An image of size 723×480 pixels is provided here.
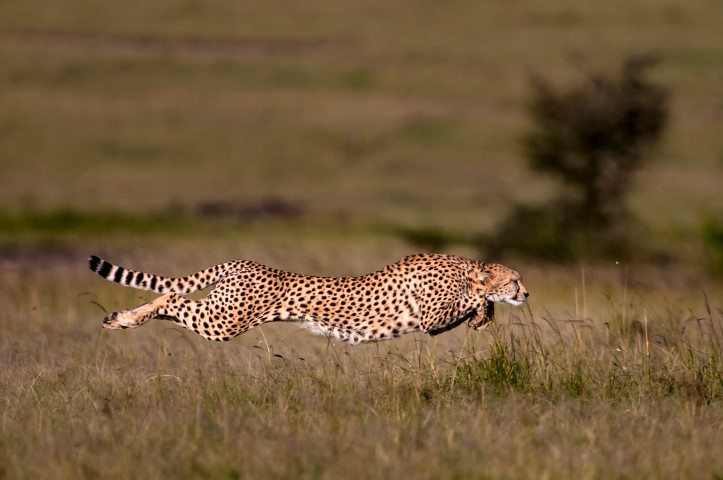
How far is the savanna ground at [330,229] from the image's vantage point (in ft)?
20.0

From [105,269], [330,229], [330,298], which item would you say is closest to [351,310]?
[330,298]

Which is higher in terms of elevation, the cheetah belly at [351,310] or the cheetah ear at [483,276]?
the cheetah ear at [483,276]

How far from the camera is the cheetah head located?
9203mm

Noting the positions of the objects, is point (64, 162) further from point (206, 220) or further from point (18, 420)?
point (18, 420)

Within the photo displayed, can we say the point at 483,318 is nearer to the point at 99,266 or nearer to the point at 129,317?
the point at 129,317

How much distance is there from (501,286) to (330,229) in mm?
18172

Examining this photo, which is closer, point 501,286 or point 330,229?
point 501,286

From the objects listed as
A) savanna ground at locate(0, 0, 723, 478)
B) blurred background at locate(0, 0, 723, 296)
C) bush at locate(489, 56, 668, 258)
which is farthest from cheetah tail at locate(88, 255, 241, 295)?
bush at locate(489, 56, 668, 258)

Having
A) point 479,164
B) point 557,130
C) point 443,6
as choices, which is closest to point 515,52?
point 443,6

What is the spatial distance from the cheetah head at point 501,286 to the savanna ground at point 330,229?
0.31 m

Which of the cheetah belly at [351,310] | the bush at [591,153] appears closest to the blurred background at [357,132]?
the bush at [591,153]

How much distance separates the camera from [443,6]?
183 ft

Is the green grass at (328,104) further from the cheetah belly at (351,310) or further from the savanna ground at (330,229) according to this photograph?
the cheetah belly at (351,310)

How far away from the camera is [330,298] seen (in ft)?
29.6
